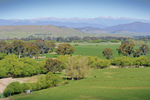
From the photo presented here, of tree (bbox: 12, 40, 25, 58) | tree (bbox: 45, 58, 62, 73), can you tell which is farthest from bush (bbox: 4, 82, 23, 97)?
tree (bbox: 12, 40, 25, 58)

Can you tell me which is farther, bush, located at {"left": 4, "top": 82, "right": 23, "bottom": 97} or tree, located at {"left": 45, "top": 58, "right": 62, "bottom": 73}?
tree, located at {"left": 45, "top": 58, "right": 62, "bottom": 73}

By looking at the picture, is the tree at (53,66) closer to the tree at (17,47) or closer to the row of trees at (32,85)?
the row of trees at (32,85)

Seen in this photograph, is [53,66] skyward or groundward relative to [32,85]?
skyward

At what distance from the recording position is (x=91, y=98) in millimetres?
43375

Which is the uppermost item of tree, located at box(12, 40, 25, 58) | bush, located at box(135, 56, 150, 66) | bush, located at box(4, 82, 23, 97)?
tree, located at box(12, 40, 25, 58)

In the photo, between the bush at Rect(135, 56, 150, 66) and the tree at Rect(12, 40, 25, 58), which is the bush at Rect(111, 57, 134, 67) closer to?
Answer: the bush at Rect(135, 56, 150, 66)

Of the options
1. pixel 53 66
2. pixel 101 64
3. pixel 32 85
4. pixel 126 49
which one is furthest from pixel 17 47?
pixel 32 85

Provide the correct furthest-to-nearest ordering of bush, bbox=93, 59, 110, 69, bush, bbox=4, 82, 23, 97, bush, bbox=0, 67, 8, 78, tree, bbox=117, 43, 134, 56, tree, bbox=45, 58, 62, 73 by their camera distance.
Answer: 1. tree, bbox=117, 43, 134, 56
2. bush, bbox=93, 59, 110, 69
3. tree, bbox=45, 58, 62, 73
4. bush, bbox=0, 67, 8, 78
5. bush, bbox=4, 82, 23, 97

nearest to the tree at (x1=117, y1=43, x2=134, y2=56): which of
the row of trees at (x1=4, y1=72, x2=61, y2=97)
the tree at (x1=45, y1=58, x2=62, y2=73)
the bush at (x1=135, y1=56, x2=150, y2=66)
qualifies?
the bush at (x1=135, y1=56, x2=150, y2=66)

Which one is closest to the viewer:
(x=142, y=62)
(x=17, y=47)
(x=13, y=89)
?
(x=13, y=89)

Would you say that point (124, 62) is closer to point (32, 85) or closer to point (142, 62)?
point (142, 62)

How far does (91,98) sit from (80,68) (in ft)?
82.0

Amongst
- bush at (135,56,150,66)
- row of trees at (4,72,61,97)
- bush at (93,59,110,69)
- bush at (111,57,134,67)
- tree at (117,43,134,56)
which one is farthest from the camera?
tree at (117,43,134,56)

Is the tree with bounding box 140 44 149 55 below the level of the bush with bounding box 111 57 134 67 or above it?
above
